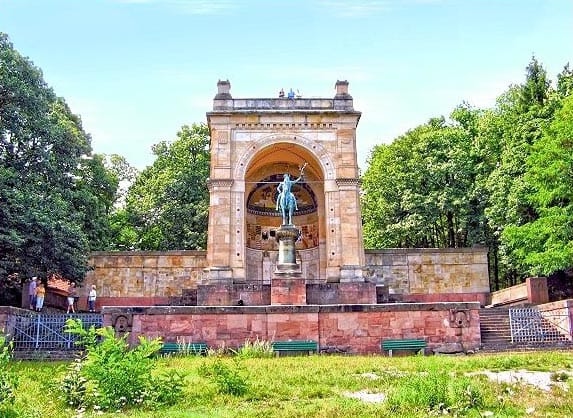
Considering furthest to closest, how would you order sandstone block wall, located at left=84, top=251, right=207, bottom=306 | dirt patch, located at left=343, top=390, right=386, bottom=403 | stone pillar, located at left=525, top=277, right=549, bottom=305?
sandstone block wall, located at left=84, top=251, right=207, bottom=306 → stone pillar, located at left=525, top=277, right=549, bottom=305 → dirt patch, located at left=343, top=390, right=386, bottom=403

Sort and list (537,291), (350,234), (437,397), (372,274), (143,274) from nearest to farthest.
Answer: (437,397) < (537,291) < (350,234) < (143,274) < (372,274)

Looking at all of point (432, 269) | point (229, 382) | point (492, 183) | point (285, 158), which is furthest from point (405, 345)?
point (492, 183)

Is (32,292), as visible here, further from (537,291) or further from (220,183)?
(537,291)

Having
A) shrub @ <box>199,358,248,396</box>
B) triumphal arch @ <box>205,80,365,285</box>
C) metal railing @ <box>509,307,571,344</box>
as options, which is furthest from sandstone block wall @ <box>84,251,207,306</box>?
shrub @ <box>199,358,248,396</box>

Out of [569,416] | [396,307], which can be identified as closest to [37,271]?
[396,307]

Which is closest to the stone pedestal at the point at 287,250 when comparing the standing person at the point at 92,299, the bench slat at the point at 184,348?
the bench slat at the point at 184,348

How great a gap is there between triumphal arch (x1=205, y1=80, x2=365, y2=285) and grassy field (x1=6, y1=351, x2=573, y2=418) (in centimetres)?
1327

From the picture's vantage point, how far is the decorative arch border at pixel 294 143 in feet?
90.8

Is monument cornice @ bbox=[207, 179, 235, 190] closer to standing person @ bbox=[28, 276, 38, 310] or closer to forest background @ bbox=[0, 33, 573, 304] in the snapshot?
forest background @ bbox=[0, 33, 573, 304]

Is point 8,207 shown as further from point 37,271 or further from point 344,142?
point 344,142

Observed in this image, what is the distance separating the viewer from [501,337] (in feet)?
60.5

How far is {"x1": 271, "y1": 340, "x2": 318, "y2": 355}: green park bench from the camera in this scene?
16.4 m

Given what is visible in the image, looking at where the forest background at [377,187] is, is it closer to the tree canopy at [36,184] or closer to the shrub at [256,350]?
the tree canopy at [36,184]

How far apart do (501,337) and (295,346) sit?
6.43 metres
